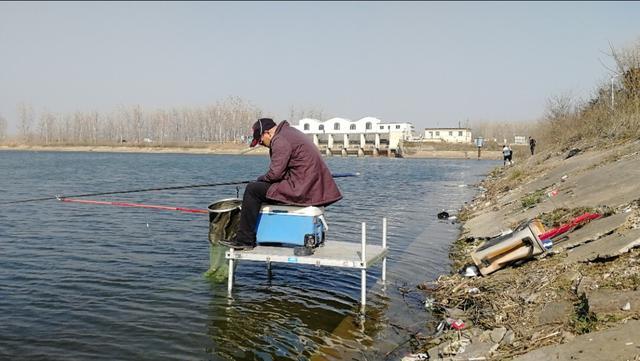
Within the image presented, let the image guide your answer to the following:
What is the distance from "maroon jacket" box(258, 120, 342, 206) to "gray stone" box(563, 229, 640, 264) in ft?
10.8

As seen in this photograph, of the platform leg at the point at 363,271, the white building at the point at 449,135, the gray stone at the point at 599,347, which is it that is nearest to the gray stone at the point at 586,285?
the gray stone at the point at 599,347

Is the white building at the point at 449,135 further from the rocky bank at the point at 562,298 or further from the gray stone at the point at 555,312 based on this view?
the gray stone at the point at 555,312

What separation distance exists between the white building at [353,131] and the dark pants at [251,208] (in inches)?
4349

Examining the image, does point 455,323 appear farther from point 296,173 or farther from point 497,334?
point 296,173

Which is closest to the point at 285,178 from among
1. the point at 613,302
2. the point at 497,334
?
the point at 497,334

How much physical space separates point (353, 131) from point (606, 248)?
116723 millimetres

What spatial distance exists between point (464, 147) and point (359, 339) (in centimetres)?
10978

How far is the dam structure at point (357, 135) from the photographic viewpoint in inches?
4572

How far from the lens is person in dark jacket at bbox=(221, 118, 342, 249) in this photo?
7.71 m

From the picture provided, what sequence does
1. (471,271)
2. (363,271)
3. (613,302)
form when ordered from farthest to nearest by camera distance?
1. (471,271)
2. (363,271)
3. (613,302)

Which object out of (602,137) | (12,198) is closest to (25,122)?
(12,198)

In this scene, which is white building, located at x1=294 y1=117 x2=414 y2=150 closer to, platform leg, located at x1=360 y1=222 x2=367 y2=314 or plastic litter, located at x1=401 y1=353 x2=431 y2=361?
platform leg, located at x1=360 y1=222 x2=367 y2=314

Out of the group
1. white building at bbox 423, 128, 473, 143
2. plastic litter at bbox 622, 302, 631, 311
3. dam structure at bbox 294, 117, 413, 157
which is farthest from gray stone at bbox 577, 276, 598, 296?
white building at bbox 423, 128, 473, 143

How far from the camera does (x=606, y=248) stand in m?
6.75
